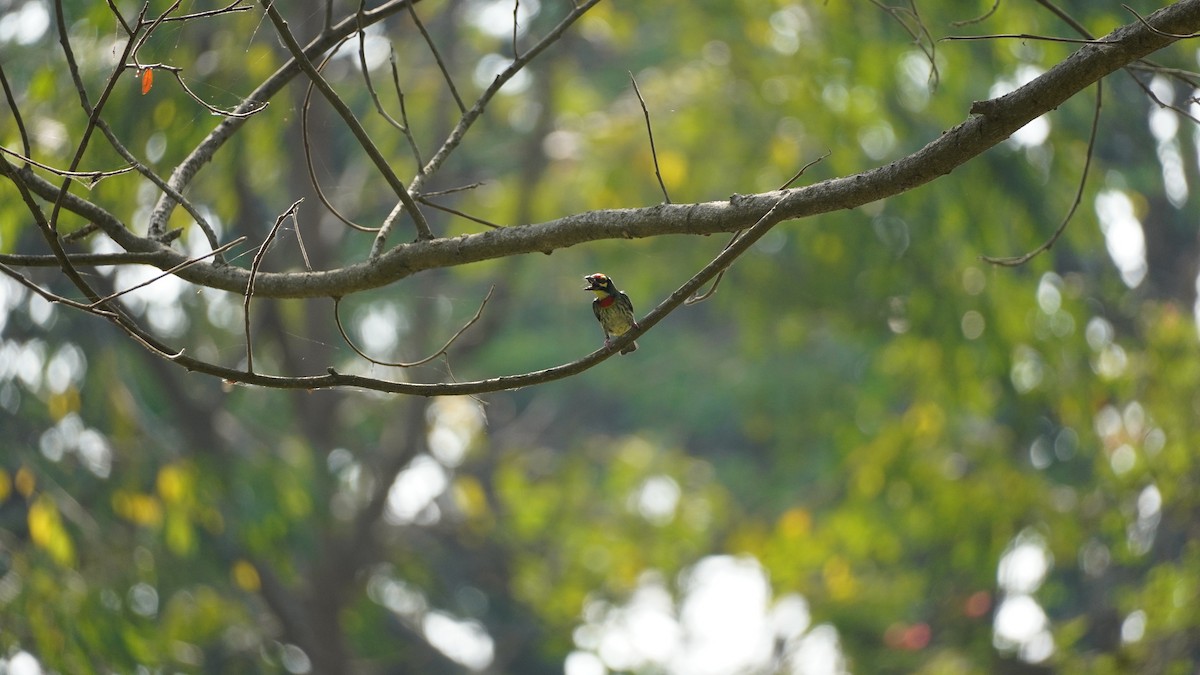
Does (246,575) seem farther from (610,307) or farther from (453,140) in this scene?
(453,140)

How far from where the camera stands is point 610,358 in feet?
17.1

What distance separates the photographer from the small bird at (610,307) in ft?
12.6

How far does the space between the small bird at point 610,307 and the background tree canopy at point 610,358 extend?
4.14 ft

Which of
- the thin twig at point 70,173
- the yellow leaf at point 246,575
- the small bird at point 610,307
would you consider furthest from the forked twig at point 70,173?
the yellow leaf at point 246,575

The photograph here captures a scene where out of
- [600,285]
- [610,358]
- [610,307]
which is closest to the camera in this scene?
[610,307]

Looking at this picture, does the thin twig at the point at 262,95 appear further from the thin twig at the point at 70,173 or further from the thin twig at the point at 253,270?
the thin twig at the point at 253,270

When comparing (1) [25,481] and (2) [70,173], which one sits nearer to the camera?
(2) [70,173]

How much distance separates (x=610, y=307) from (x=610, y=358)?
1376 millimetres

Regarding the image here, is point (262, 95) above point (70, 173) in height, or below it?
above

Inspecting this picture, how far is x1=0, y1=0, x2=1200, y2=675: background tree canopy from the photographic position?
6.67 metres

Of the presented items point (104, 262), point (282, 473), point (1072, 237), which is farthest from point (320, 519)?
point (104, 262)

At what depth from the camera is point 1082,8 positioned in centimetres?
592

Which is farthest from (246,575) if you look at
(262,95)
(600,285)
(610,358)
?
(262,95)

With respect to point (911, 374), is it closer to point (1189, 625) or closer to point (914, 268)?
point (914, 268)
